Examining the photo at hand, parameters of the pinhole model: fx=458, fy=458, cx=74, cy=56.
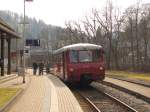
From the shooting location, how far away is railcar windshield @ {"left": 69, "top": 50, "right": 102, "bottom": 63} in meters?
31.0

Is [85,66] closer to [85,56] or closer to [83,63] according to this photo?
[83,63]

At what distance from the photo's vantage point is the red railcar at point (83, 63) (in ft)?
100

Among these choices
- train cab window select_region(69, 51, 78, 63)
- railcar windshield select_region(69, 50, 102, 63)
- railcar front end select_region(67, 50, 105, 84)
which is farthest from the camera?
railcar windshield select_region(69, 50, 102, 63)

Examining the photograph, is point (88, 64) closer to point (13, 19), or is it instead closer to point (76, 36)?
point (76, 36)

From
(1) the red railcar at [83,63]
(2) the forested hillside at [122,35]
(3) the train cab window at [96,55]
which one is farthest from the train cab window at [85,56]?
(2) the forested hillside at [122,35]

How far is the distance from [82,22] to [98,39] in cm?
1018

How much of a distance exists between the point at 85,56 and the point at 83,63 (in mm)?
701

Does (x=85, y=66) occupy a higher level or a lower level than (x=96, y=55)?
lower

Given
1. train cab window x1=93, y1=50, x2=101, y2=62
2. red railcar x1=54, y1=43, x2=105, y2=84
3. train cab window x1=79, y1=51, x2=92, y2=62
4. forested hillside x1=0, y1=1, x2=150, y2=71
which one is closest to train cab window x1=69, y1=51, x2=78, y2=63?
red railcar x1=54, y1=43, x2=105, y2=84

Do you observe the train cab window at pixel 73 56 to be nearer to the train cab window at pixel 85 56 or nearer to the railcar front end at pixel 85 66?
the railcar front end at pixel 85 66

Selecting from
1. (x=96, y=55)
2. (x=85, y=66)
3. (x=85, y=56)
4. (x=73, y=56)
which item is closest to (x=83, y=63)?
(x=85, y=66)

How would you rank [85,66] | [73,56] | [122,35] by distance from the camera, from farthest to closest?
[122,35]
[73,56]
[85,66]

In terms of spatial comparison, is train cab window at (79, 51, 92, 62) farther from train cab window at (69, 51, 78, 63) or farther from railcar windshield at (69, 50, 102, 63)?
train cab window at (69, 51, 78, 63)

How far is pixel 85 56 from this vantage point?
1231 inches
